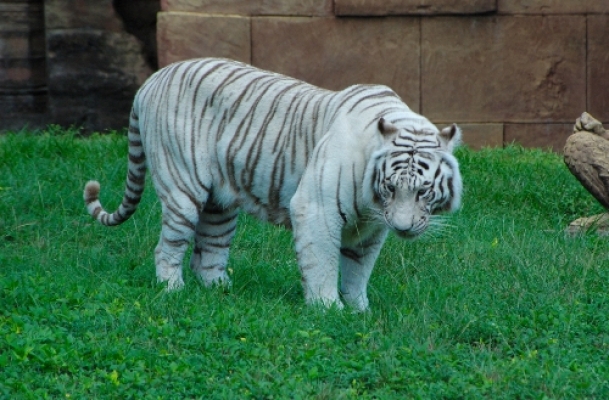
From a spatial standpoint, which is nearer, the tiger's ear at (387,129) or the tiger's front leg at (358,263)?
the tiger's ear at (387,129)

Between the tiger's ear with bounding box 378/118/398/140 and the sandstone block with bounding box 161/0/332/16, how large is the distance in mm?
4768

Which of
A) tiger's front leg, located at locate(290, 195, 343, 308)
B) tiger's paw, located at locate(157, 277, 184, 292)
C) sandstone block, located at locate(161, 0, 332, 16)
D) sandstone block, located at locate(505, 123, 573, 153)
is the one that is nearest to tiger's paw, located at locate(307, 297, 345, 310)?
tiger's front leg, located at locate(290, 195, 343, 308)

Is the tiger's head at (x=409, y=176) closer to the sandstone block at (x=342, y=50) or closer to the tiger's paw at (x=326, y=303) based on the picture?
the tiger's paw at (x=326, y=303)

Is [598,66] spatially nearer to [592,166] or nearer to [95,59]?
[592,166]

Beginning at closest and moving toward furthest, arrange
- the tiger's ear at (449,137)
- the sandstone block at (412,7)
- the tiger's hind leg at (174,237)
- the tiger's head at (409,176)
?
1. the tiger's head at (409,176)
2. the tiger's ear at (449,137)
3. the tiger's hind leg at (174,237)
4. the sandstone block at (412,7)

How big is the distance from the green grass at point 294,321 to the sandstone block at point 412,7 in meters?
2.73

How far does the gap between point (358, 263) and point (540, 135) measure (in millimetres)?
4762

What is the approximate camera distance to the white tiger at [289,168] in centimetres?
455

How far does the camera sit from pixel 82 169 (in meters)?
8.24

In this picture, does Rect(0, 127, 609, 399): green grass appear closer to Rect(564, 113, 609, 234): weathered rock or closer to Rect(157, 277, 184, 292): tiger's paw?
Rect(157, 277, 184, 292): tiger's paw

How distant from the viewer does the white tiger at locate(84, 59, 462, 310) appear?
14.9 ft

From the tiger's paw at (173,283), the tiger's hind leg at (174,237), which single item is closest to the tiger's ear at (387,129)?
the tiger's hind leg at (174,237)

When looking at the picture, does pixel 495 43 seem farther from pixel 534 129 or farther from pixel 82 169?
pixel 82 169

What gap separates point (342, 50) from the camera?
30.2 ft
